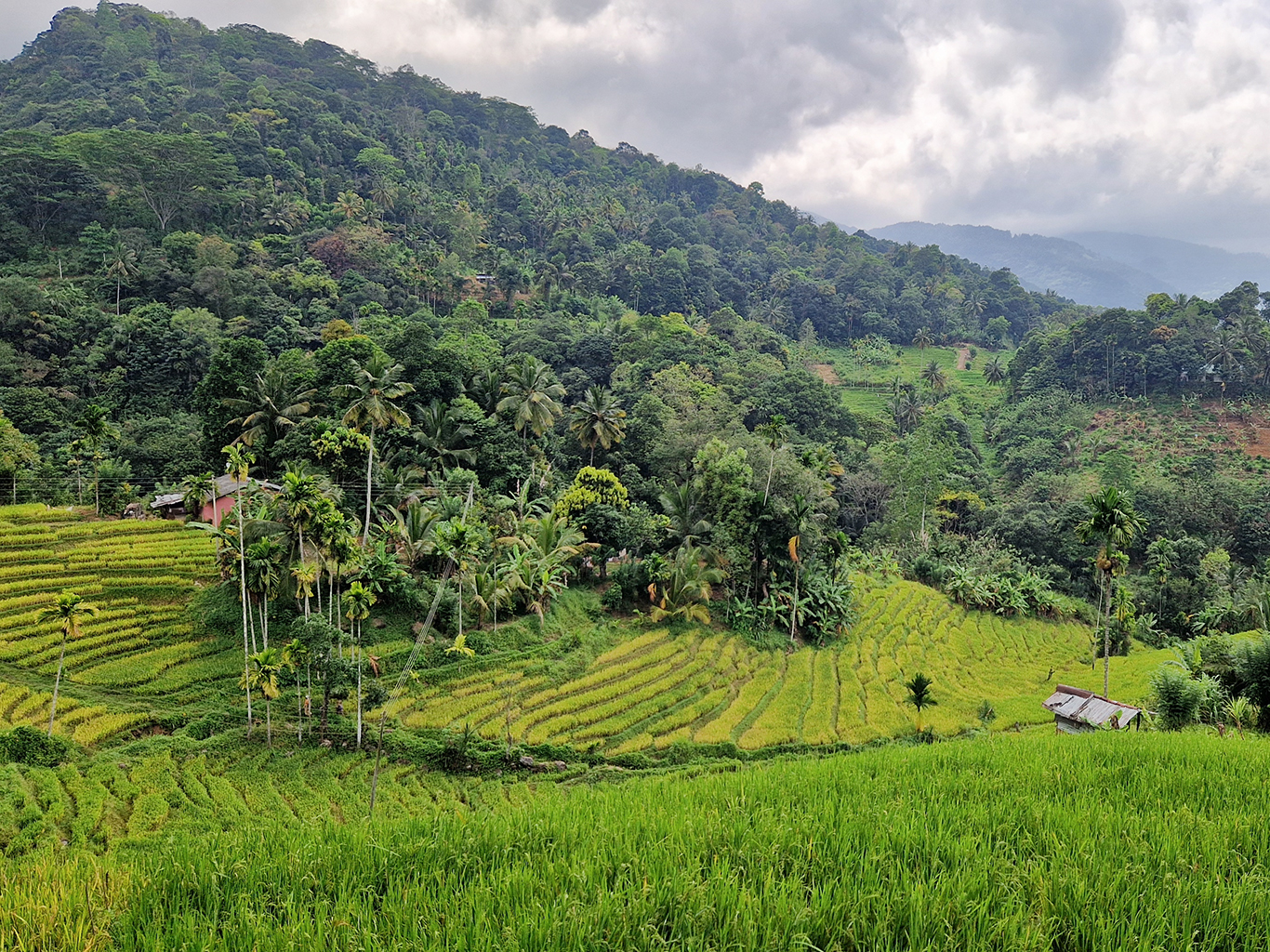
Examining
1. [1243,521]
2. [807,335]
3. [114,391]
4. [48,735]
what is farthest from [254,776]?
[807,335]

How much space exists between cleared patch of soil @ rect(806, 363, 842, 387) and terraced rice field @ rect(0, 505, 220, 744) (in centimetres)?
6723

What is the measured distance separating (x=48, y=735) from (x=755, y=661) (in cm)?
2274

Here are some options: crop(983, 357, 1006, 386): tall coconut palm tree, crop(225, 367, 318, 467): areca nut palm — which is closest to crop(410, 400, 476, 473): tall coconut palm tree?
crop(225, 367, 318, 467): areca nut palm

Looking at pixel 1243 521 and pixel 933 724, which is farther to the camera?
pixel 1243 521

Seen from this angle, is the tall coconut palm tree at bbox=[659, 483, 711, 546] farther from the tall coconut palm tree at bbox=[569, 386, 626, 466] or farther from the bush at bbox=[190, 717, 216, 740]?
the bush at bbox=[190, 717, 216, 740]

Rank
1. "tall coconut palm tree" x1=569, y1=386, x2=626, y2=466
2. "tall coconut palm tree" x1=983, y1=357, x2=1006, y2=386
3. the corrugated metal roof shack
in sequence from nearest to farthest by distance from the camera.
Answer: the corrugated metal roof shack < "tall coconut palm tree" x1=569, y1=386, x2=626, y2=466 < "tall coconut palm tree" x1=983, y1=357, x2=1006, y2=386

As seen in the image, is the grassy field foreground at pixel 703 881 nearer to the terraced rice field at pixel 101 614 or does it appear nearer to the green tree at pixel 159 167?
the terraced rice field at pixel 101 614

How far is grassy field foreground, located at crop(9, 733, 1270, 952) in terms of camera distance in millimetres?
2750

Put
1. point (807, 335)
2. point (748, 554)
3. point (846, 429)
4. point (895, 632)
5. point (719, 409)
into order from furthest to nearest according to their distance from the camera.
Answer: point (807, 335) < point (846, 429) < point (719, 409) < point (895, 632) < point (748, 554)

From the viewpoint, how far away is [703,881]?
125 inches

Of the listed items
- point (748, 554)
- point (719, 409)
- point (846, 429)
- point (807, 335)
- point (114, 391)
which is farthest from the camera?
point (807, 335)

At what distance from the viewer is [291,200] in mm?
63219

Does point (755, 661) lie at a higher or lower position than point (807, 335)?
lower

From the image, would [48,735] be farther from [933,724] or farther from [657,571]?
[933,724]
